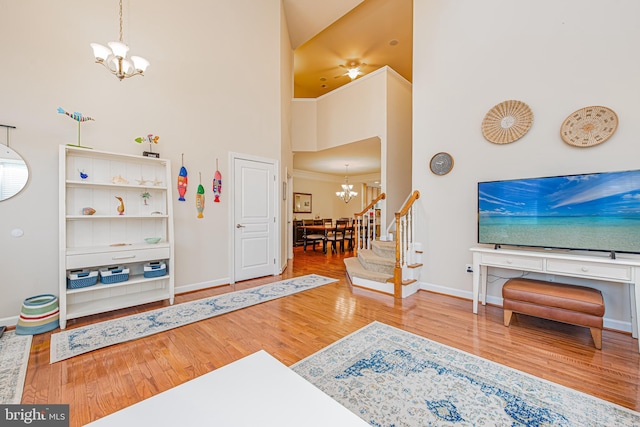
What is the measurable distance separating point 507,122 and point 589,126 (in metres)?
0.73

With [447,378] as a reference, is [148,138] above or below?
above

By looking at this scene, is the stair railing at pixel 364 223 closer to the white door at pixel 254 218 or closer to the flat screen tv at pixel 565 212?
the white door at pixel 254 218

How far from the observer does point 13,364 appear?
6.70ft

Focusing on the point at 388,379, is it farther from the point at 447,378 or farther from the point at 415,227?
the point at 415,227

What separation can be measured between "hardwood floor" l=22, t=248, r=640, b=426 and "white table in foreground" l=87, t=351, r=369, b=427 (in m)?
1.07

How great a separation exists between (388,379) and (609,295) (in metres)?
2.55

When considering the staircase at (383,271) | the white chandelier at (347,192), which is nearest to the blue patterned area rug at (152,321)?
the staircase at (383,271)

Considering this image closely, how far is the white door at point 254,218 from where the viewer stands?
14.3ft

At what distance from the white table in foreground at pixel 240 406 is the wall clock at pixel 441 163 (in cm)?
348

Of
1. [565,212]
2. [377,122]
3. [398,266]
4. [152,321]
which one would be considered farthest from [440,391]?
[377,122]

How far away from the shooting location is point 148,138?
337 cm

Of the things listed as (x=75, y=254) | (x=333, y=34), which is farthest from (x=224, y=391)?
(x=333, y=34)

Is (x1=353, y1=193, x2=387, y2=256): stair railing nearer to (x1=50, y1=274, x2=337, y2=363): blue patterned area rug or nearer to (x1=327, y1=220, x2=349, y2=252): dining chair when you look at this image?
(x1=50, y1=274, x2=337, y2=363): blue patterned area rug

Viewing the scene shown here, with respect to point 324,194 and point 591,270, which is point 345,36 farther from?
point 591,270
